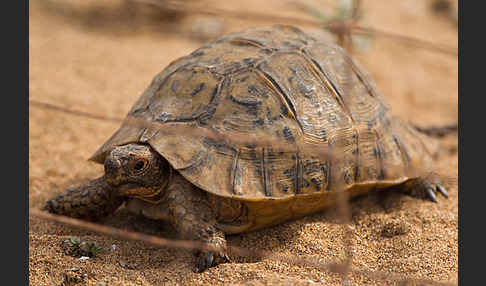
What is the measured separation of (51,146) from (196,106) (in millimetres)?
2223

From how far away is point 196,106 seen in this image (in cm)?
351

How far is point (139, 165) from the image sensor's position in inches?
129

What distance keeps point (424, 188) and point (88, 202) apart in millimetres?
2824

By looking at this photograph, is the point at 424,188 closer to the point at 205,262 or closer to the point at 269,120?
the point at 269,120

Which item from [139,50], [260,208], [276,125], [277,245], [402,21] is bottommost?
[277,245]

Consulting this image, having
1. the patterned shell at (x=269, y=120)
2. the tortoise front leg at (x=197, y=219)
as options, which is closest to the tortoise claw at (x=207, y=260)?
the tortoise front leg at (x=197, y=219)

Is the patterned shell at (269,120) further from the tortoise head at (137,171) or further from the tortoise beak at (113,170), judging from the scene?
the tortoise beak at (113,170)

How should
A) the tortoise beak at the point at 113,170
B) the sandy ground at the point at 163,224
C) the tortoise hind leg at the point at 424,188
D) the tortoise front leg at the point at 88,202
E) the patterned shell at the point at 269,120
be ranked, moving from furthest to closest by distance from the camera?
the tortoise hind leg at the point at 424,188 < the tortoise front leg at the point at 88,202 < the patterned shell at the point at 269,120 < the tortoise beak at the point at 113,170 < the sandy ground at the point at 163,224

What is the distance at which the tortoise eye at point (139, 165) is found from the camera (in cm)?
326

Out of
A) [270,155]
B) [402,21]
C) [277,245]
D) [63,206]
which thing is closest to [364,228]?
[277,245]

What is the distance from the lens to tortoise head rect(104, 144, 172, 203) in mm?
3219

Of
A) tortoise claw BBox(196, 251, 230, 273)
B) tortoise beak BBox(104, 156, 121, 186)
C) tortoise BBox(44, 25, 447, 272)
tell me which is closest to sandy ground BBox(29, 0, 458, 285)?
tortoise claw BBox(196, 251, 230, 273)

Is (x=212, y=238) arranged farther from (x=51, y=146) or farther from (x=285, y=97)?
(x=51, y=146)

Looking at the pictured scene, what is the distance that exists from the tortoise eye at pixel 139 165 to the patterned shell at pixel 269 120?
0.46 feet
